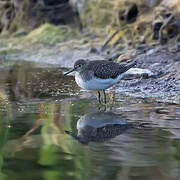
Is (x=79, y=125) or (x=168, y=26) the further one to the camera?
(x=168, y=26)

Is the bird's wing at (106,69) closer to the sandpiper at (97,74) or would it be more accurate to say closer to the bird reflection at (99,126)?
the sandpiper at (97,74)

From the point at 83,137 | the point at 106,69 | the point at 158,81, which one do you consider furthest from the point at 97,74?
the point at 83,137

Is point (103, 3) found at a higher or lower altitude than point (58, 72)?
higher

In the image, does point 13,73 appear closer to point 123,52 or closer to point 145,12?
point 123,52

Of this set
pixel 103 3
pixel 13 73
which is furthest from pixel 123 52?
pixel 103 3

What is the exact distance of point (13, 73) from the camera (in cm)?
1328

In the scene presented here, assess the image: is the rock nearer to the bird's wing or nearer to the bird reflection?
the bird's wing

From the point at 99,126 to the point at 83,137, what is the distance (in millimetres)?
700

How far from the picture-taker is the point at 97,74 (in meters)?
9.00

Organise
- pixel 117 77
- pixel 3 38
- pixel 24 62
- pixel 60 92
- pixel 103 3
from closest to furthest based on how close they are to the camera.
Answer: pixel 117 77 → pixel 60 92 → pixel 24 62 → pixel 103 3 → pixel 3 38

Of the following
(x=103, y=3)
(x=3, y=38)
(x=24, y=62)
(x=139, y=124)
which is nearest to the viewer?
(x=139, y=124)

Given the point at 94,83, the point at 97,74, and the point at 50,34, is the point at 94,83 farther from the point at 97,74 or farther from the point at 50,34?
the point at 50,34

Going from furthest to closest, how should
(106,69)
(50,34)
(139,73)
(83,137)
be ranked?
(50,34), (139,73), (106,69), (83,137)

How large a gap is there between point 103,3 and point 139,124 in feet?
32.3
